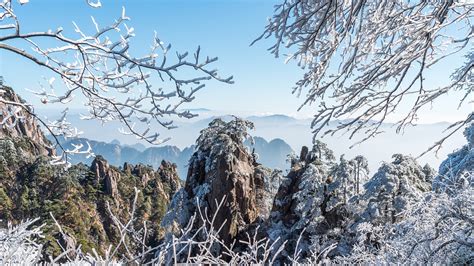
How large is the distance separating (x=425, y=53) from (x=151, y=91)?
2521 mm

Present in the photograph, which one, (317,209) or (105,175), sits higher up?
(105,175)

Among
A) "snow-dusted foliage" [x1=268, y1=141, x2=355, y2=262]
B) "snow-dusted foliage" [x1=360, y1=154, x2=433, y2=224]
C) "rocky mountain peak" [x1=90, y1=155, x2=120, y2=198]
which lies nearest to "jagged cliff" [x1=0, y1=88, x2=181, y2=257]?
"rocky mountain peak" [x1=90, y1=155, x2=120, y2=198]

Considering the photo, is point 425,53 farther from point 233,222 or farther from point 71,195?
point 71,195

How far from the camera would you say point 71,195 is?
1416 inches

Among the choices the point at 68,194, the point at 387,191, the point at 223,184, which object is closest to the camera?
the point at 387,191

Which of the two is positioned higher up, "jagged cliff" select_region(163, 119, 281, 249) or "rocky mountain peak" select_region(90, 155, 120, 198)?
"rocky mountain peak" select_region(90, 155, 120, 198)

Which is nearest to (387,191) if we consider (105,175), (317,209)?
(317,209)

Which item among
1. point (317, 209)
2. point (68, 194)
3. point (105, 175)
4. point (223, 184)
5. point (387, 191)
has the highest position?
point (105, 175)

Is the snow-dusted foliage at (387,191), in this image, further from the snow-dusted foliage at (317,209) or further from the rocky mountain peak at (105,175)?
the rocky mountain peak at (105,175)

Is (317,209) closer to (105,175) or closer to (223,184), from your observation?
(223,184)

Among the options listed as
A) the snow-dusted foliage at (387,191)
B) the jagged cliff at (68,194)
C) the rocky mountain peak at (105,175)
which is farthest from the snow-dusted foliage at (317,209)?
the rocky mountain peak at (105,175)

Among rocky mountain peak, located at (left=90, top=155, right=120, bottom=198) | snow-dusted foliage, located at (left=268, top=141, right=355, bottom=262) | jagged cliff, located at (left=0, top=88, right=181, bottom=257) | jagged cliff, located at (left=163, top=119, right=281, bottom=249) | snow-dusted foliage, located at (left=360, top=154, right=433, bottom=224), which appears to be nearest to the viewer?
snow-dusted foliage, located at (left=360, top=154, right=433, bottom=224)

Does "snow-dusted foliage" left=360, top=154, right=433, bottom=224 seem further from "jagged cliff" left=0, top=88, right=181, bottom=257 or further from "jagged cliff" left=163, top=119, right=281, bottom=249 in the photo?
"jagged cliff" left=0, top=88, right=181, bottom=257

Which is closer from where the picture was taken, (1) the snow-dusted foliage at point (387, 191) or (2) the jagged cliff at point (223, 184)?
(1) the snow-dusted foliage at point (387, 191)
